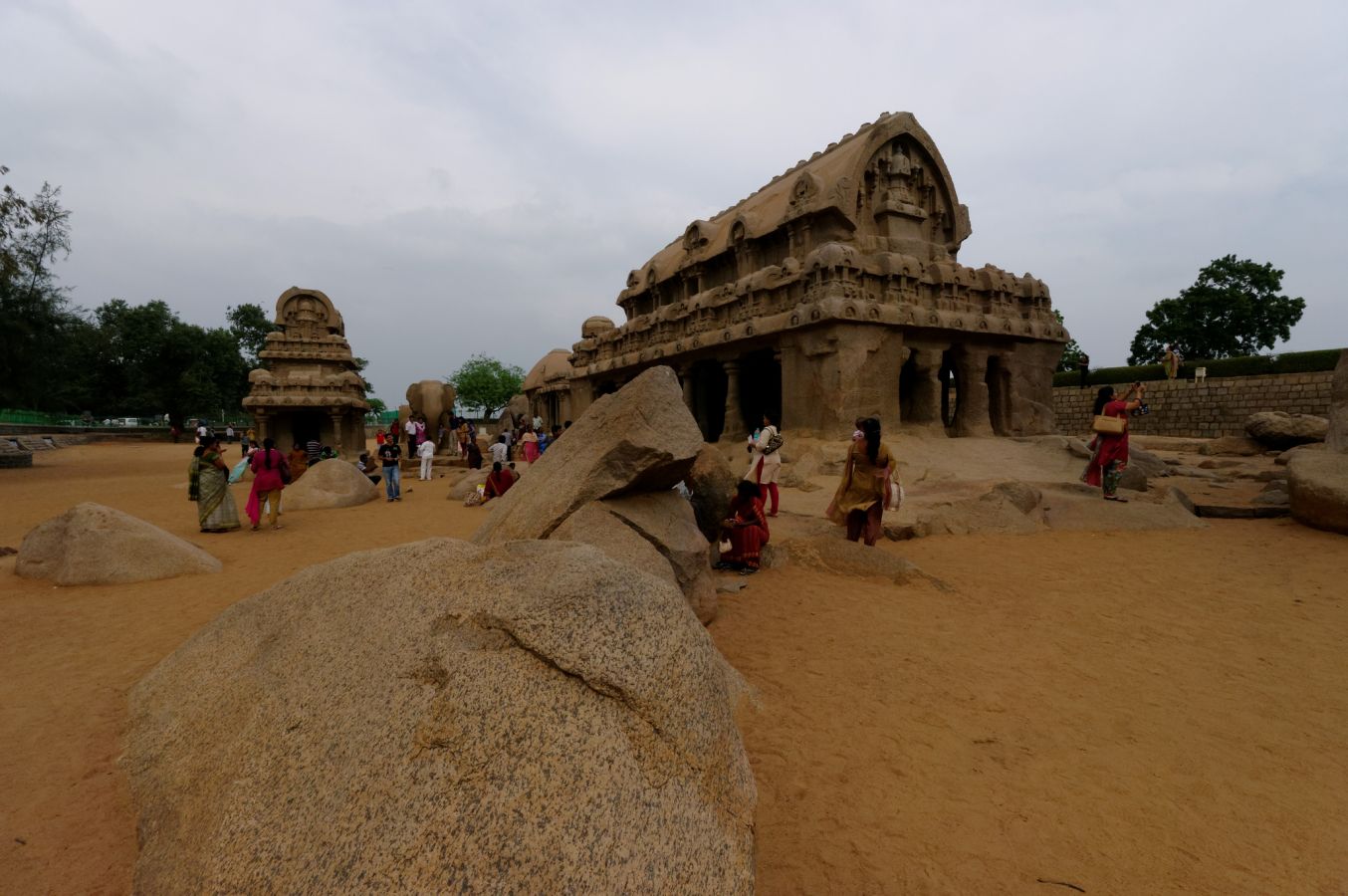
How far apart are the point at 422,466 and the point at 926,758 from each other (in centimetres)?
1592

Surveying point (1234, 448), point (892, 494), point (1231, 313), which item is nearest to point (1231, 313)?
point (1231, 313)

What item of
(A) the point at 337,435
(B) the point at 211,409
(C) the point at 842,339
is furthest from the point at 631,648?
(B) the point at 211,409

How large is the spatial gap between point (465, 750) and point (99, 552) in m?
6.19

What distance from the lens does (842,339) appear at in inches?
440

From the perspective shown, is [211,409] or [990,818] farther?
[211,409]

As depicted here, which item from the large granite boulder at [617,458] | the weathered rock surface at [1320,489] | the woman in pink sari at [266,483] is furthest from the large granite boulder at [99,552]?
the weathered rock surface at [1320,489]

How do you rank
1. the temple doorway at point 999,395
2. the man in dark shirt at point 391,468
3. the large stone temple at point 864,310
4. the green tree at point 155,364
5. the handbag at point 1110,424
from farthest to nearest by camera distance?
the green tree at point 155,364, the temple doorway at point 999,395, the man in dark shirt at point 391,468, the large stone temple at point 864,310, the handbag at point 1110,424

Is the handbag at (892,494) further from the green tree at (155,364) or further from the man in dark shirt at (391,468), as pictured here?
the green tree at (155,364)

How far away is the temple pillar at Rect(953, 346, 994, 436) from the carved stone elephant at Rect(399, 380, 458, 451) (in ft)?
55.2

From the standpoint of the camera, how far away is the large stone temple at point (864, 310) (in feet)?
37.6

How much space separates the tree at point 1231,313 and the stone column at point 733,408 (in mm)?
32641

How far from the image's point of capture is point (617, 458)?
4.52 m

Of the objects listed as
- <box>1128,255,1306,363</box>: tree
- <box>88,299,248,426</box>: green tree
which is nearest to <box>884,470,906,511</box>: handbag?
<box>1128,255,1306,363</box>: tree

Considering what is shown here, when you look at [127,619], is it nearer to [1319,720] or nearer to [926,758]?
[926,758]
